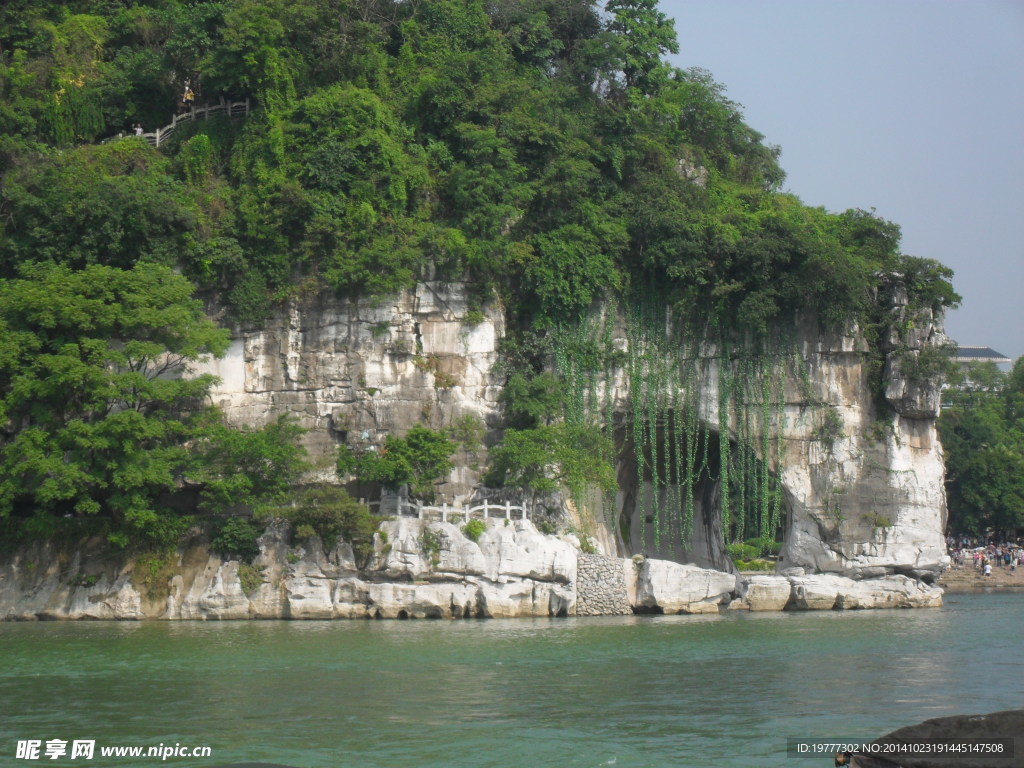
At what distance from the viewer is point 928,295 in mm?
31156

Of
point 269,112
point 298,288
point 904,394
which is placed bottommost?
point 904,394

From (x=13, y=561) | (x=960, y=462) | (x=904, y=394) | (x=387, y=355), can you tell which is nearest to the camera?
(x=13, y=561)

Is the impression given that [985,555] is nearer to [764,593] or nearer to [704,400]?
[704,400]

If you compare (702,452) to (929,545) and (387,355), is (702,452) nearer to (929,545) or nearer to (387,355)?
(929,545)

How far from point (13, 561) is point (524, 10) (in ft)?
70.8

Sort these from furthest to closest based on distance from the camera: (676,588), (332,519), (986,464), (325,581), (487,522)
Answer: (986,464) → (676,588) → (487,522) → (325,581) → (332,519)

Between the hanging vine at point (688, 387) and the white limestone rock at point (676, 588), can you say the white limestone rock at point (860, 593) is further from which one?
the white limestone rock at point (676, 588)

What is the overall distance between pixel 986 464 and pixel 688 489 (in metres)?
21.8

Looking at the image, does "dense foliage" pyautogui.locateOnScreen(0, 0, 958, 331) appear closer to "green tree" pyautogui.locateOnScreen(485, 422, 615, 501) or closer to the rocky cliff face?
the rocky cliff face

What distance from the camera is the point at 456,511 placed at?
86.7 feet

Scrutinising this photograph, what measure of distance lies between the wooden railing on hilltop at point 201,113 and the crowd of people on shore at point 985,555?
28.9 metres

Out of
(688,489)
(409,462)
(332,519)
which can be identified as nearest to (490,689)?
(332,519)

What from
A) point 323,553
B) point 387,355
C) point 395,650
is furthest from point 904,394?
point 395,650

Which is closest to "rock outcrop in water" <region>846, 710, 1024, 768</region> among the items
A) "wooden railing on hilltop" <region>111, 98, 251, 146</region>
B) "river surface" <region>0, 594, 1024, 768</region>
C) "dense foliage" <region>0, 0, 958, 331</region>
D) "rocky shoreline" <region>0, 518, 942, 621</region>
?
"river surface" <region>0, 594, 1024, 768</region>
